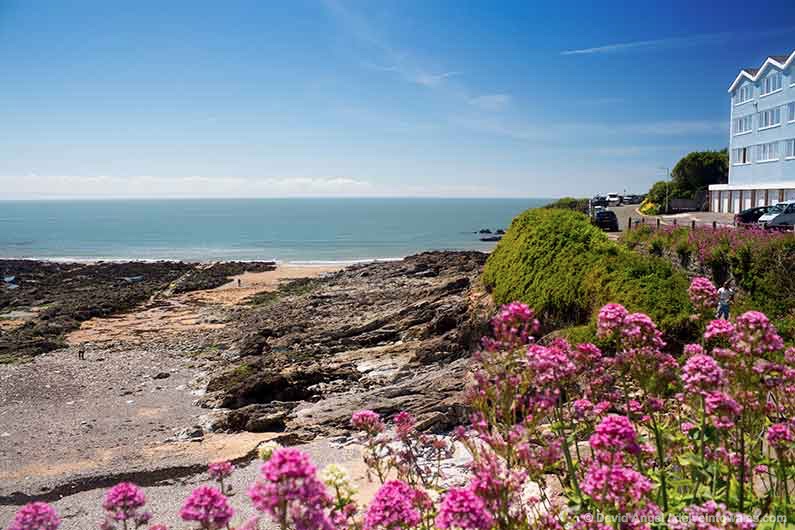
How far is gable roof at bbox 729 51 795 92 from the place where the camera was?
36247 millimetres

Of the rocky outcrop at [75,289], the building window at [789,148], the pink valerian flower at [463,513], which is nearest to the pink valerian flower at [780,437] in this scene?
the pink valerian flower at [463,513]

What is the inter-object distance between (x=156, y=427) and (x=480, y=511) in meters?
16.6

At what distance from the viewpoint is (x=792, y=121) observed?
35.9 metres

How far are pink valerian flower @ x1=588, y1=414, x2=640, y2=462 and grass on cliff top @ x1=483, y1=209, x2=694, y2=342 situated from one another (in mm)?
9681

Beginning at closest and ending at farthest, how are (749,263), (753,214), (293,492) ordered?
(293,492)
(749,263)
(753,214)

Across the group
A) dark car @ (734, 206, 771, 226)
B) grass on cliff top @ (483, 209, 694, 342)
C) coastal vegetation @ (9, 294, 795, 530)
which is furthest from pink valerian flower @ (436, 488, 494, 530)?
dark car @ (734, 206, 771, 226)

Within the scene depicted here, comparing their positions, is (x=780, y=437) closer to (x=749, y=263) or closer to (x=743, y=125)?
(x=749, y=263)

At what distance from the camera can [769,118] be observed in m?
39.0

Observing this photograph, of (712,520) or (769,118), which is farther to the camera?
(769,118)

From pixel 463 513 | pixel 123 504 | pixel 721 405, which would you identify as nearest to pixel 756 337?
pixel 721 405

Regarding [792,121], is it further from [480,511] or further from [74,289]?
[74,289]

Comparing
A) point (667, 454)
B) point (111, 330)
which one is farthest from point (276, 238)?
point (667, 454)

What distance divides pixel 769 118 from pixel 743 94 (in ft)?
15.7

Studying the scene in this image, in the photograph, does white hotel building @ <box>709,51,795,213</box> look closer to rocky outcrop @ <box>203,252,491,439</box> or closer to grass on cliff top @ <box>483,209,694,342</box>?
rocky outcrop @ <box>203,252,491,439</box>
